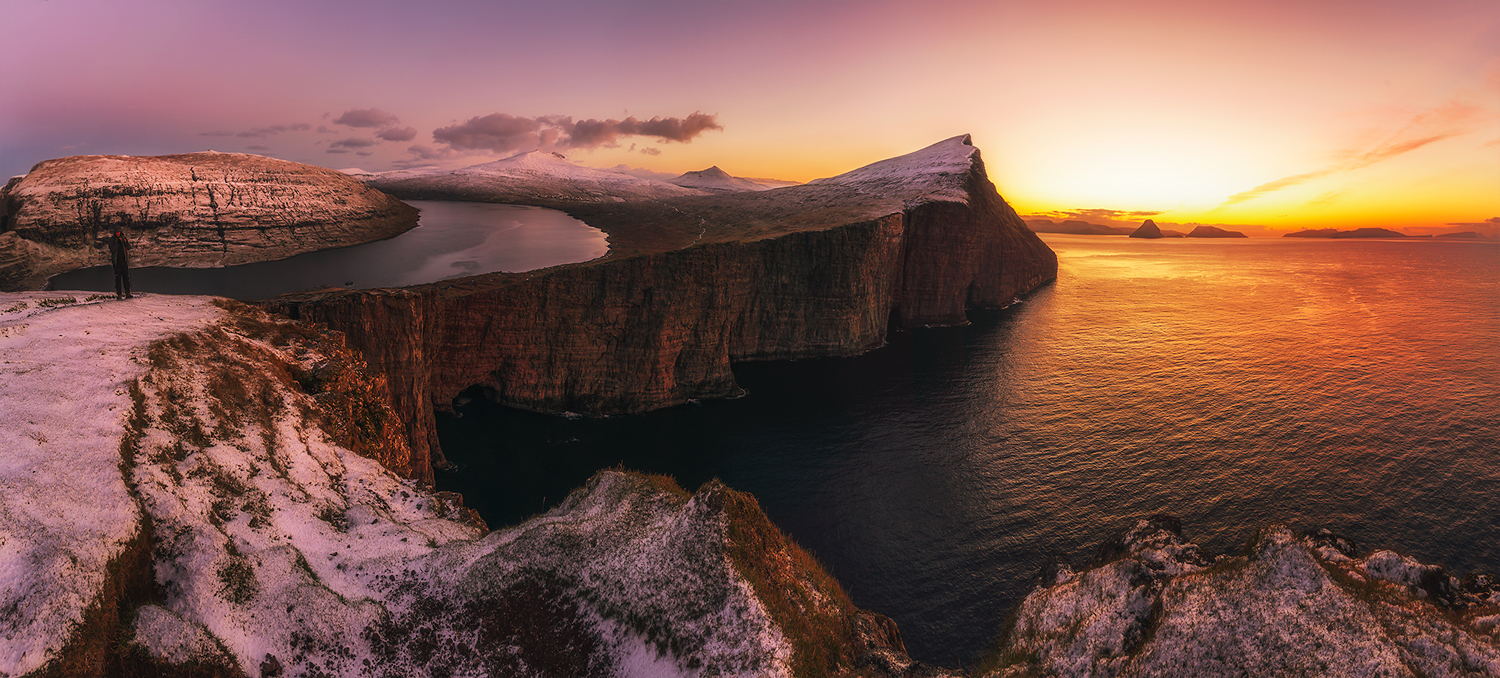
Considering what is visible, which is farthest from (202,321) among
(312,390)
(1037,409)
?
(1037,409)

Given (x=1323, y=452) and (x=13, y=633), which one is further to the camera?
(x=1323, y=452)

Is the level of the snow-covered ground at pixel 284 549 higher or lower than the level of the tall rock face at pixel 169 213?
lower

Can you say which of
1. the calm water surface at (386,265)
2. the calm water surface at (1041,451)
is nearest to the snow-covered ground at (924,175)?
the calm water surface at (1041,451)

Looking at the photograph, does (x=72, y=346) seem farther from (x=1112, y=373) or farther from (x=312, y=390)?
(x=1112, y=373)

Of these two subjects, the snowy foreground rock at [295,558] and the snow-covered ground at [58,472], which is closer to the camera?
the snow-covered ground at [58,472]

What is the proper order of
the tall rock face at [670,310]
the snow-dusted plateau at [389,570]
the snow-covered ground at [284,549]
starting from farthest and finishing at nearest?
the tall rock face at [670,310] < the snow-covered ground at [284,549] < the snow-dusted plateau at [389,570]

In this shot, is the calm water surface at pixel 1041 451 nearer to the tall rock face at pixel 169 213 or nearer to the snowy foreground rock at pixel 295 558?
the snowy foreground rock at pixel 295 558
